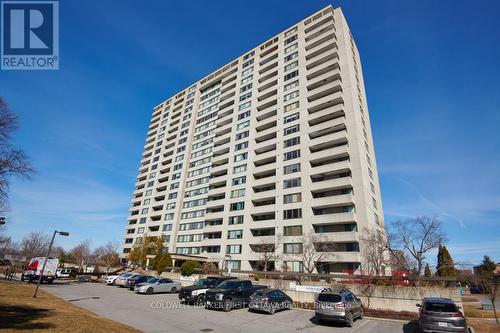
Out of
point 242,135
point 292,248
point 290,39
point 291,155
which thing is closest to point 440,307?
point 292,248

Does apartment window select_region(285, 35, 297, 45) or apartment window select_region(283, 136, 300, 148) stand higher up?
apartment window select_region(285, 35, 297, 45)

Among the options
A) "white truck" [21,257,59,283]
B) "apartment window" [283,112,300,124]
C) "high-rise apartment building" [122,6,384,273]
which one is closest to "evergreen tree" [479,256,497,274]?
"high-rise apartment building" [122,6,384,273]

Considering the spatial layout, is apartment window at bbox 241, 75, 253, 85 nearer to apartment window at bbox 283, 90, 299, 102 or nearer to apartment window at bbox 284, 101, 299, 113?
apartment window at bbox 283, 90, 299, 102

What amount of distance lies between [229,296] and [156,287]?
1231 centimetres

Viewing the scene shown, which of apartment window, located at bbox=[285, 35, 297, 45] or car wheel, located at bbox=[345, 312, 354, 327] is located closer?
car wheel, located at bbox=[345, 312, 354, 327]

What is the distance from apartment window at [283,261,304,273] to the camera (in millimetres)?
48731

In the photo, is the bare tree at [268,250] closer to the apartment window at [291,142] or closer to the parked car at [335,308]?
the apartment window at [291,142]

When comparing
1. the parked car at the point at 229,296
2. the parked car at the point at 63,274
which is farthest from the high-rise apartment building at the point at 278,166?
the parked car at the point at 229,296

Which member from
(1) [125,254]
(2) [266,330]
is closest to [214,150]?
(1) [125,254]

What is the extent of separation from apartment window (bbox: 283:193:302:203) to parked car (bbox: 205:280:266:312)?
106ft

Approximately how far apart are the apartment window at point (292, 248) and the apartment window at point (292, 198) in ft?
26.4

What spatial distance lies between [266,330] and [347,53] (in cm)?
5957

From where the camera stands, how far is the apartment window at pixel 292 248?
49275 mm

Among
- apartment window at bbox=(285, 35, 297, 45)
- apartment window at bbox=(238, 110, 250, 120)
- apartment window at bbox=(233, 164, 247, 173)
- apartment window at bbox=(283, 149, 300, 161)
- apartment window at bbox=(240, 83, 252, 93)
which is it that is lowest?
apartment window at bbox=(233, 164, 247, 173)
